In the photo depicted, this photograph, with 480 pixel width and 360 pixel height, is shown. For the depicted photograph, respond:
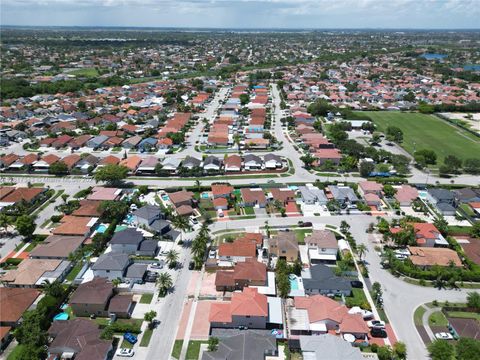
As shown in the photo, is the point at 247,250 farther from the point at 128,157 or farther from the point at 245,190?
the point at 128,157

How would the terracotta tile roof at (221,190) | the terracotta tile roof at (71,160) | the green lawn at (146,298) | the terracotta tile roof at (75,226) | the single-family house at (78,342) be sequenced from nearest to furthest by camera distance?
the single-family house at (78,342) → the green lawn at (146,298) → the terracotta tile roof at (75,226) → the terracotta tile roof at (221,190) → the terracotta tile roof at (71,160)

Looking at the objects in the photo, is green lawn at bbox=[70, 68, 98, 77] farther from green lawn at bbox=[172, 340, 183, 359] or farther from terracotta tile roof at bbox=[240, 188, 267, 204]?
green lawn at bbox=[172, 340, 183, 359]

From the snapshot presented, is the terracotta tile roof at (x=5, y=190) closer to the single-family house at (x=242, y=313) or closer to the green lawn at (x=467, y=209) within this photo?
the single-family house at (x=242, y=313)

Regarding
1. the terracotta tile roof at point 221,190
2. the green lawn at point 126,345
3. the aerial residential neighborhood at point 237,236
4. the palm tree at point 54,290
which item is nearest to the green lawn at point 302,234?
the aerial residential neighborhood at point 237,236

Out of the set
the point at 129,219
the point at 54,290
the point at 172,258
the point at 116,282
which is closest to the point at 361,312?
the point at 172,258

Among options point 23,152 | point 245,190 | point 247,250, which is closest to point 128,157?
point 23,152
